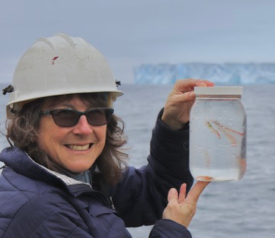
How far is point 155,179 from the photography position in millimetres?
3166

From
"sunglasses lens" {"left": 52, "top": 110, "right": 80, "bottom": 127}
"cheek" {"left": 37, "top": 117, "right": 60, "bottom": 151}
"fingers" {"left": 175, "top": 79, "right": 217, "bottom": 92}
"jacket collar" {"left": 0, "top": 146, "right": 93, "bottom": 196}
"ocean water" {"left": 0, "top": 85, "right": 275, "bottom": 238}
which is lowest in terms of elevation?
"ocean water" {"left": 0, "top": 85, "right": 275, "bottom": 238}

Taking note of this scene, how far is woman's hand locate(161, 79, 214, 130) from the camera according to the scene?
2.83 m

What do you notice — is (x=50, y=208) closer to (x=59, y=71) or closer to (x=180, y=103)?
(x=59, y=71)

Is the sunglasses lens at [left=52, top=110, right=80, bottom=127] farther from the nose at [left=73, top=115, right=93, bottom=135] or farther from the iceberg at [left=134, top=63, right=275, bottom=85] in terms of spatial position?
the iceberg at [left=134, top=63, right=275, bottom=85]

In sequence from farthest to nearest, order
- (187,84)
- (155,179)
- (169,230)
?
(155,179), (187,84), (169,230)

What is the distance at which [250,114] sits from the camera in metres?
40.3

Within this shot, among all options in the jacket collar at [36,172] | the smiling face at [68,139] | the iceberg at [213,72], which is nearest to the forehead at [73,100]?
the smiling face at [68,139]

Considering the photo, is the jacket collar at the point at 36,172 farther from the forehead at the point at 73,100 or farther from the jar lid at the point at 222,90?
the jar lid at the point at 222,90

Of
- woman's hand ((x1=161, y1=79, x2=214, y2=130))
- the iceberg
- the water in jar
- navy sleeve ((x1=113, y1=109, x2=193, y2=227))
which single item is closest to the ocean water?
navy sleeve ((x1=113, y1=109, x2=193, y2=227))

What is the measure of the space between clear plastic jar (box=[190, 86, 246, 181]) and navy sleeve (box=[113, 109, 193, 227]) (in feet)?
1.52

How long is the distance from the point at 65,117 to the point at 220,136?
52 centimetres

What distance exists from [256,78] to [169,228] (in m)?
61.0

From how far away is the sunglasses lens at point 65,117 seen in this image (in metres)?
2.56

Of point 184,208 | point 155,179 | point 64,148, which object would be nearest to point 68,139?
point 64,148
